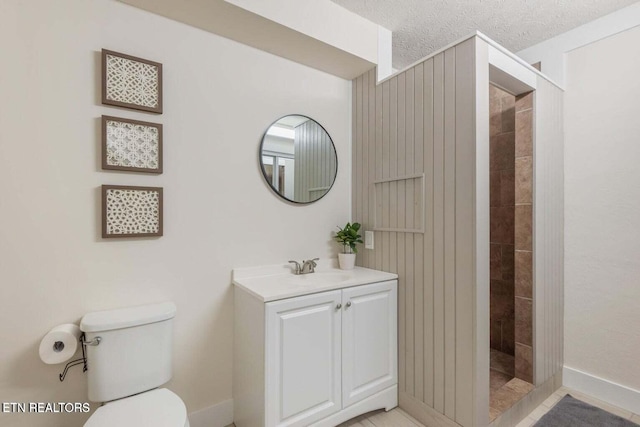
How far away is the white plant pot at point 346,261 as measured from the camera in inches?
84.0

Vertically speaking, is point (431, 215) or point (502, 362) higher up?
point (431, 215)

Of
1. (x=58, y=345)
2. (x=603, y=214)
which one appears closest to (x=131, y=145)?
(x=58, y=345)

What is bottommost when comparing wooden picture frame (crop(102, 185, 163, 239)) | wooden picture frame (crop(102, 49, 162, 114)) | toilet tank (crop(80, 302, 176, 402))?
toilet tank (crop(80, 302, 176, 402))

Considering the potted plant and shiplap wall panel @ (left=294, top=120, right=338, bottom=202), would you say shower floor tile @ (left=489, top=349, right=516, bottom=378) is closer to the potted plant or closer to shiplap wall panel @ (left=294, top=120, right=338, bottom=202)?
the potted plant

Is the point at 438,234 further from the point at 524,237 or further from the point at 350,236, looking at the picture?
the point at 524,237

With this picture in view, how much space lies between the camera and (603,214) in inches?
77.3

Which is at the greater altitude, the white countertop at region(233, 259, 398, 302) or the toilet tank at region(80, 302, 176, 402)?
the white countertop at region(233, 259, 398, 302)

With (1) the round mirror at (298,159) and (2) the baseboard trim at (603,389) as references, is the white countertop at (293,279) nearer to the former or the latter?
(1) the round mirror at (298,159)

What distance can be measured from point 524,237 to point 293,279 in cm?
160

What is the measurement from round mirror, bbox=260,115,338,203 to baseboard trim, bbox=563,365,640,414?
2209 millimetres

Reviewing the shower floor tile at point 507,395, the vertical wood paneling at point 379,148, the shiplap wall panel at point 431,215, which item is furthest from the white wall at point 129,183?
the shower floor tile at point 507,395

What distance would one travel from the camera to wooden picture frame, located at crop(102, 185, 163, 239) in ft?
4.72

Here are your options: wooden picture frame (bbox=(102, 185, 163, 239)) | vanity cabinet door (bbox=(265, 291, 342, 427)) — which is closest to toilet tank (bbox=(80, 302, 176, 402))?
wooden picture frame (bbox=(102, 185, 163, 239))

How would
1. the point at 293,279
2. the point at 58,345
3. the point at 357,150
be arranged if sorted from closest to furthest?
the point at 58,345 → the point at 293,279 → the point at 357,150
